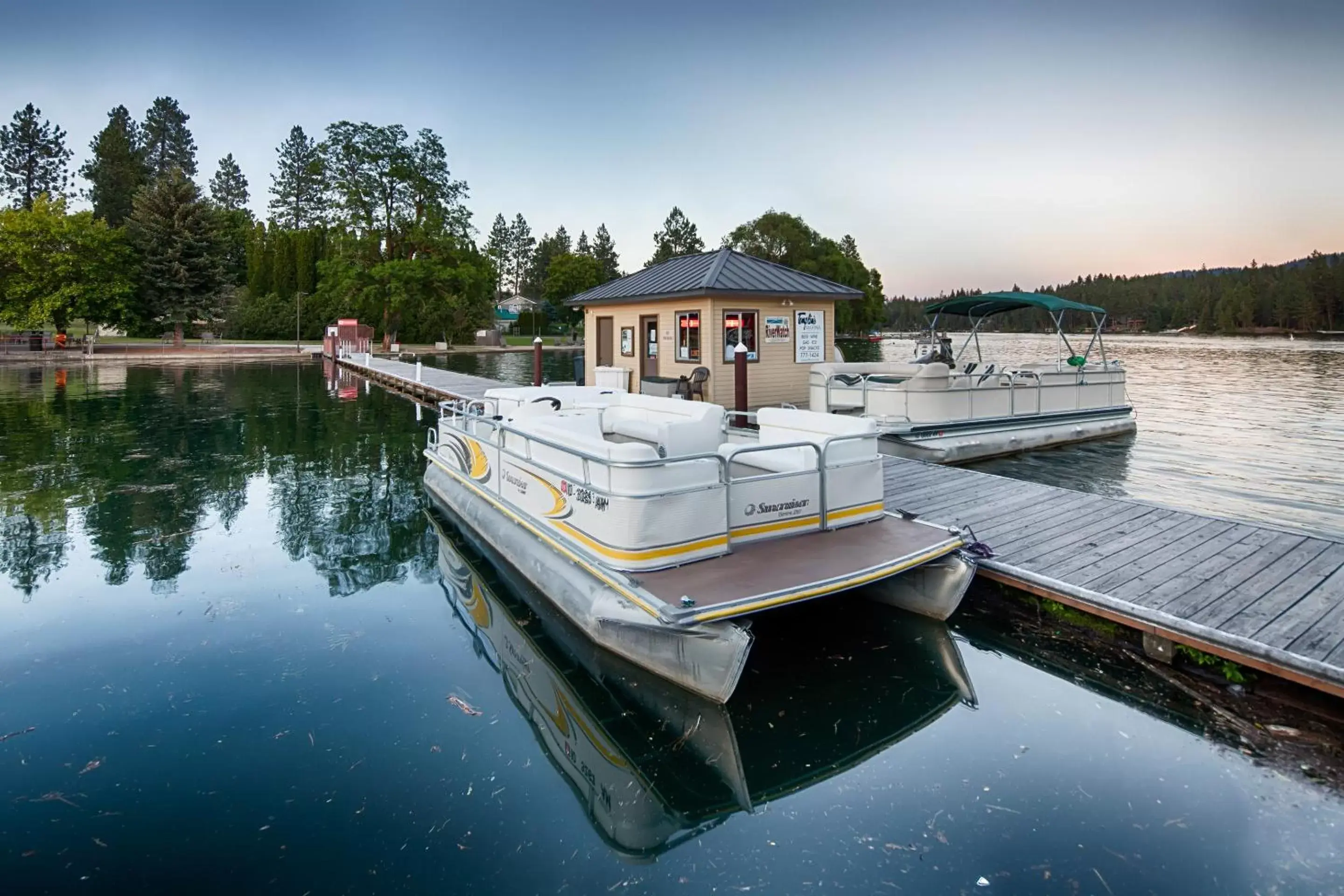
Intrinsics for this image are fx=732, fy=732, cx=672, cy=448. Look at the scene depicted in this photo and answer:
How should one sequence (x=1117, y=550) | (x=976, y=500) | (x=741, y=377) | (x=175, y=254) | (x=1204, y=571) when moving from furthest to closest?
(x=175, y=254)
(x=741, y=377)
(x=976, y=500)
(x=1117, y=550)
(x=1204, y=571)

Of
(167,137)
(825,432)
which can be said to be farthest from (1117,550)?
(167,137)

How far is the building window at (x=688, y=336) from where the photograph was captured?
49.4 feet

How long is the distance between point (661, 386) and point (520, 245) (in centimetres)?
9642

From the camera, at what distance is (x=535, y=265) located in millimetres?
104250

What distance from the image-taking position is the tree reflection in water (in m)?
7.82

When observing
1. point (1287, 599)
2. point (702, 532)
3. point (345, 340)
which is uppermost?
point (345, 340)

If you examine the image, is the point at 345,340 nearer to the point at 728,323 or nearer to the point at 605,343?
the point at 605,343

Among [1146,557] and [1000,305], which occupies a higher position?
[1000,305]

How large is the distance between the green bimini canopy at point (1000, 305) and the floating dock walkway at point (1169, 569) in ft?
24.7

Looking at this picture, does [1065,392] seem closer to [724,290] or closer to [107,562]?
[724,290]

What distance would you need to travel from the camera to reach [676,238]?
90.3m

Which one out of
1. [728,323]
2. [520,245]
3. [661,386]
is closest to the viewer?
[728,323]

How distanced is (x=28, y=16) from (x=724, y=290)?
33464 mm

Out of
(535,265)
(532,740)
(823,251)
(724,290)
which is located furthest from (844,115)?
(535,265)
